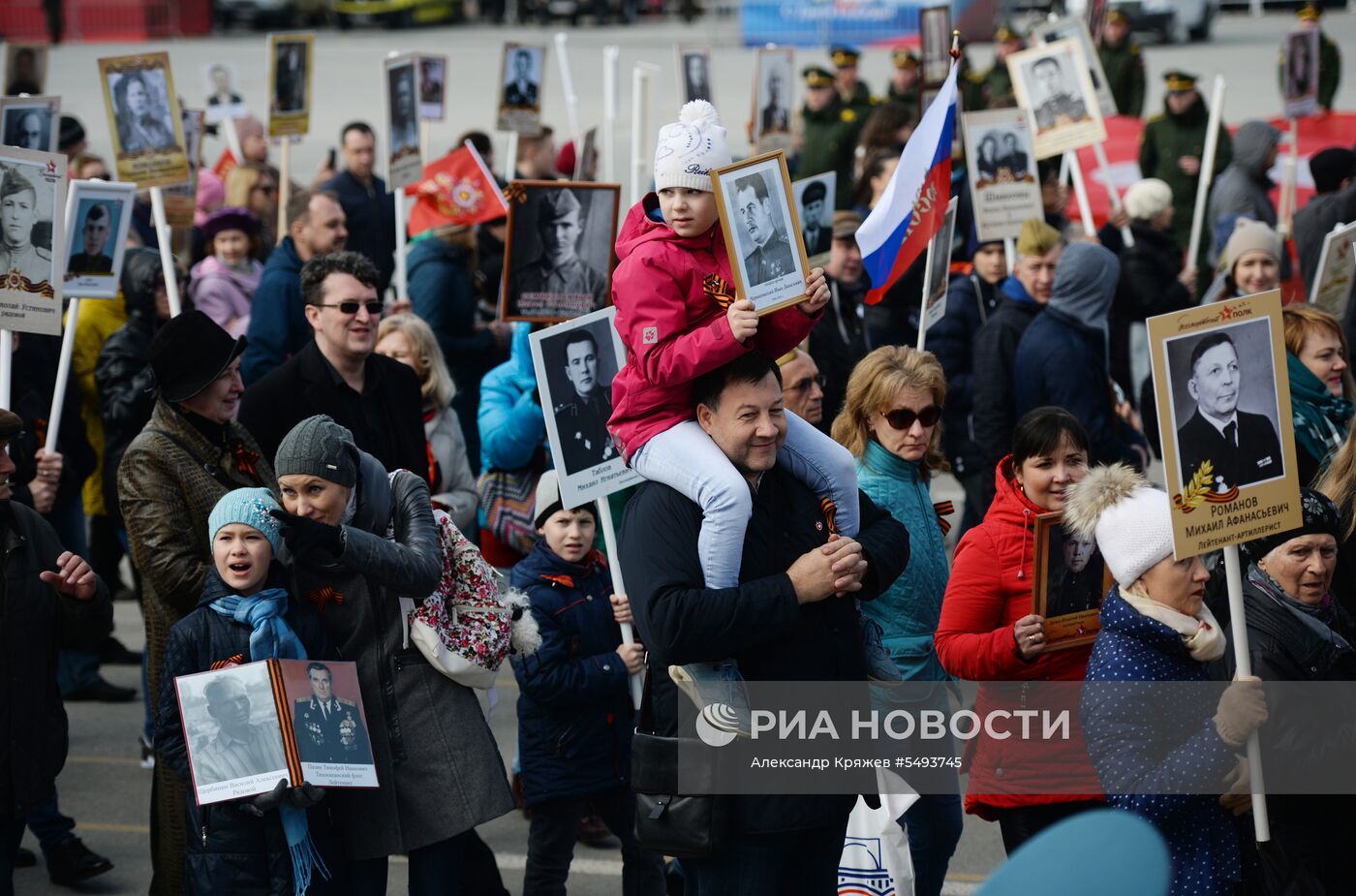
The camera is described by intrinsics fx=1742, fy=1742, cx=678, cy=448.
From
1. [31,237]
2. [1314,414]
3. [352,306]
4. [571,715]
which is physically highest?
[31,237]

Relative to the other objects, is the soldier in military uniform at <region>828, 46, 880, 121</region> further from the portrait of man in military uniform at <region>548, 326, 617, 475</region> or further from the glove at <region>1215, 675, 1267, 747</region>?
the glove at <region>1215, 675, 1267, 747</region>

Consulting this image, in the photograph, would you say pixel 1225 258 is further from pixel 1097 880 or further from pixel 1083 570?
pixel 1097 880

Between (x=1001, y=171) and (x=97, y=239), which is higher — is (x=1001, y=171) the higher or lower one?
the higher one

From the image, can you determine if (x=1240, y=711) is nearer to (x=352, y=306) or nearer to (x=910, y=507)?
(x=910, y=507)

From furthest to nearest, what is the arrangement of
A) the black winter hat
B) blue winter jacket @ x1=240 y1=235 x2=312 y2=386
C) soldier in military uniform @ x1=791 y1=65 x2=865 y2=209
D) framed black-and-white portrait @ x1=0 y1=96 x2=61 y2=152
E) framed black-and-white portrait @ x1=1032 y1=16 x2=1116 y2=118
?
soldier in military uniform @ x1=791 y1=65 x2=865 y2=209
framed black-and-white portrait @ x1=1032 y1=16 x2=1116 y2=118
blue winter jacket @ x1=240 y1=235 x2=312 y2=386
framed black-and-white portrait @ x1=0 y1=96 x2=61 y2=152
the black winter hat

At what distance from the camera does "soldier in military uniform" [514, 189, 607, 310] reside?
24.4ft

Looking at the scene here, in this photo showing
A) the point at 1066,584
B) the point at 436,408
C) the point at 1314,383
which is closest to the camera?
the point at 1066,584

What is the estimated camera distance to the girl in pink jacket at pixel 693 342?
153 inches

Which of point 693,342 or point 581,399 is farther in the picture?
point 581,399

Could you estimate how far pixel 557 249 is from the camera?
7.48 metres

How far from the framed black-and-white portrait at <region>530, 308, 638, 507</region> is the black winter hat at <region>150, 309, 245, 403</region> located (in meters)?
1.05

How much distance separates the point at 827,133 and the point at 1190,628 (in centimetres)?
1215

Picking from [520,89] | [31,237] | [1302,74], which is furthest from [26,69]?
[1302,74]

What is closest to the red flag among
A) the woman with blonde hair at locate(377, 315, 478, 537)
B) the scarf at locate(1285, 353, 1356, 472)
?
the woman with blonde hair at locate(377, 315, 478, 537)
